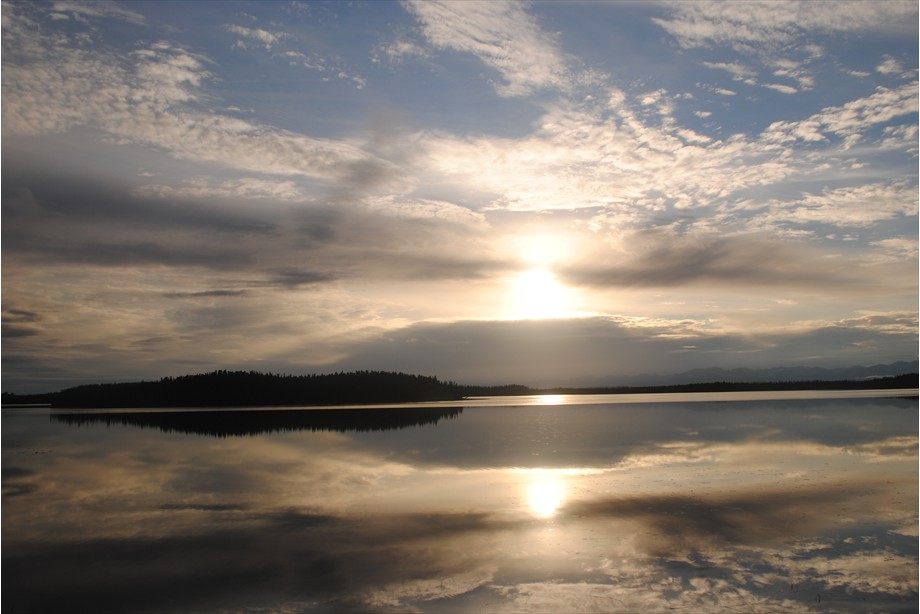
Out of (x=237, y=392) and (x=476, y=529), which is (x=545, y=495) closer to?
(x=476, y=529)

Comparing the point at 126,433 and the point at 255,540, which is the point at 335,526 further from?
the point at 126,433

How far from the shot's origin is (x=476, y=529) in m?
14.9

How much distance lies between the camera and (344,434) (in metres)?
39.4

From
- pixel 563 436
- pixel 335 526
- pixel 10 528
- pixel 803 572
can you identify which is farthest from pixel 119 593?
pixel 563 436

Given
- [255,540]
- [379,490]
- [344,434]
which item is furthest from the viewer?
[344,434]

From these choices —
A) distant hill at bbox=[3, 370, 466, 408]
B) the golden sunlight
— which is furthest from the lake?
distant hill at bbox=[3, 370, 466, 408]

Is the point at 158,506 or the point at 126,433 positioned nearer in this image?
the point at 158,506

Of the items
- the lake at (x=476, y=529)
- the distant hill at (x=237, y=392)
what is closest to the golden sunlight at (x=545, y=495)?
the lake at (x=476, y=529)

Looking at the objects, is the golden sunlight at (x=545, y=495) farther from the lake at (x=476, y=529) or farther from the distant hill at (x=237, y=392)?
the distant hill at (x=237, y=392)

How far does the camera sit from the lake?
426 inches

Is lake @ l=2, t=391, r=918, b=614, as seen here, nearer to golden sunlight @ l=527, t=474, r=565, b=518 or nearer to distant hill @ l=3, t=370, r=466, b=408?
golden sunlight @ l=527, t=474, r=565, b=518

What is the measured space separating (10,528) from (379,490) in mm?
9372

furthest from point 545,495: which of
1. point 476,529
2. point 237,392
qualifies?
point 237,392

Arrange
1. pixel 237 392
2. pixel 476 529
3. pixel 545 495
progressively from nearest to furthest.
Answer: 1. pixel 476 529
2. pixel 545 495
3. pixel 237 392
